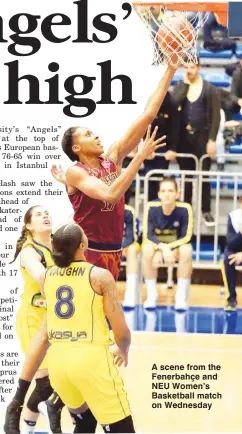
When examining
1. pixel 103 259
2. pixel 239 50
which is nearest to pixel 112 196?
pixel 103 259

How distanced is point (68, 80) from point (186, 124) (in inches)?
59.2

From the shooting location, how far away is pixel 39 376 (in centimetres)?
564

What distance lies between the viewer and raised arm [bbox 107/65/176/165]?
226 inches

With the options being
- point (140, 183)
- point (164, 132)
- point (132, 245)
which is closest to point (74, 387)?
point (164, 132)

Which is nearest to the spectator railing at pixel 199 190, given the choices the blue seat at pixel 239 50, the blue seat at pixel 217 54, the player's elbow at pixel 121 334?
the blue seat at pixel 217 54

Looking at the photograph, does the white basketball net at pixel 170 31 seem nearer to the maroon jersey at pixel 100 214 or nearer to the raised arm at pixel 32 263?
the maroon jersey at pixel 100 214

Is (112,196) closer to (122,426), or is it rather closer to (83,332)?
(83,332)

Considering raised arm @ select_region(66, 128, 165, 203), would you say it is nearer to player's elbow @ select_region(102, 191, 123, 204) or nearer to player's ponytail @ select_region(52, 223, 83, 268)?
player's elbow @ select_region(102, 191, 123, 204)

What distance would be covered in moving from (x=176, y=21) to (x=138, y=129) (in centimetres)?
53

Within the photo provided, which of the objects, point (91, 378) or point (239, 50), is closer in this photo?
point (91, 378)

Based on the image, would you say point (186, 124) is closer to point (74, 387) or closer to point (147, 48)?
point (147, 48)

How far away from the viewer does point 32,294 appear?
5.76 metres

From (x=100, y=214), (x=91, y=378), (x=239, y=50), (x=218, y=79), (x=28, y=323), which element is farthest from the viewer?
(x=218, y=79)

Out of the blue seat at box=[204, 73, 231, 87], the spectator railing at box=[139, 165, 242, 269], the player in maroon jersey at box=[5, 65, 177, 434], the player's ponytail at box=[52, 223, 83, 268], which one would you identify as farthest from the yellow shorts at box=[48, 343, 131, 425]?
the blue seat at box=[204, 73, 231, 87]
